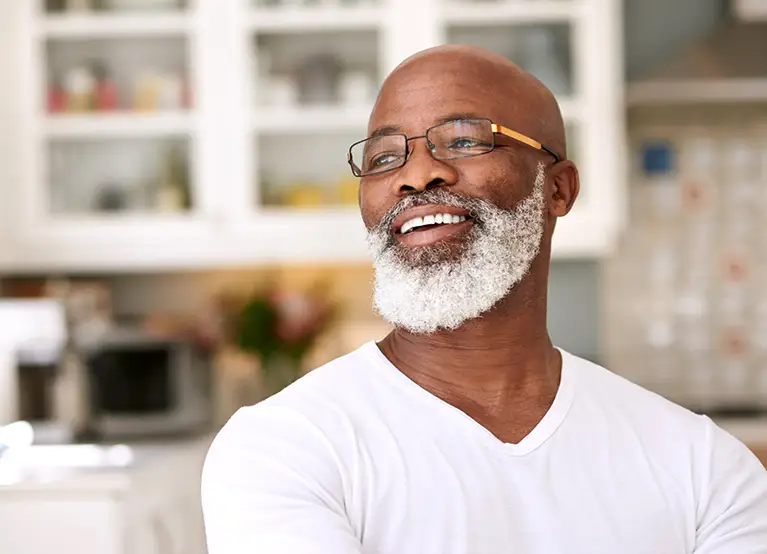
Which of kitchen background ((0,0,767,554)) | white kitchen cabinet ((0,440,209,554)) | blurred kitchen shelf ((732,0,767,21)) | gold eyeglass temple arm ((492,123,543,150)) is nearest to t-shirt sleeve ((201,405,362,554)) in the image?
gold eyeglass temple arm ((492,123,543,150))

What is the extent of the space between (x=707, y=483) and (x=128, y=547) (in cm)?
148

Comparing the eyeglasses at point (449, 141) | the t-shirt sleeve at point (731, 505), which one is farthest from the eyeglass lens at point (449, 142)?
the t-shirt sleeve at point (731, 505)

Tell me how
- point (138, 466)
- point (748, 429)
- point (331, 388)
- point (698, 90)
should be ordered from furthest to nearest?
point (698, 90)
point (748, 429)
point (138, 466)
point (331, 388)

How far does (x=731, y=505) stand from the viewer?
1.04 metres

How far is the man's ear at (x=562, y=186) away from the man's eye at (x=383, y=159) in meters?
0.19

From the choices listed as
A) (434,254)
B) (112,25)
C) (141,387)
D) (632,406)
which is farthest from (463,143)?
(112,25)

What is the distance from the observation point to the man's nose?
1046mm

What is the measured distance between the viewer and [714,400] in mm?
3154

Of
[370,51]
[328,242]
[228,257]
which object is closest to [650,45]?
[370,51]

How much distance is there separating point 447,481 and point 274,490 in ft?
0.54

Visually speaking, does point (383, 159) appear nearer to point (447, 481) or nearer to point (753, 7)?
point (447, 481)

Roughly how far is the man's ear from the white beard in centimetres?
8

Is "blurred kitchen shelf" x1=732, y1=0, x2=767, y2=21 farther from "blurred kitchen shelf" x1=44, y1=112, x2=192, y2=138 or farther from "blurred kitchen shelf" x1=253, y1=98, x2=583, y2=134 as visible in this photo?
"blurred kitchen shelf" x1=44, y1=112, x2=192, y2=138

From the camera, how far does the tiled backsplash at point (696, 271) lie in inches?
126
